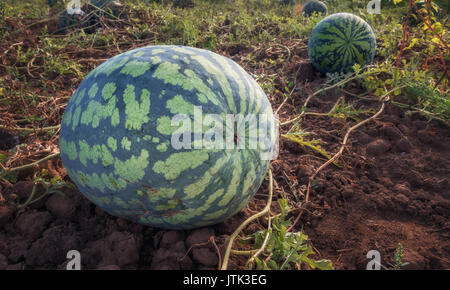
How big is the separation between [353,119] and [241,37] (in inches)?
114

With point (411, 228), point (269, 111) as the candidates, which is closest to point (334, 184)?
point (411, 228)

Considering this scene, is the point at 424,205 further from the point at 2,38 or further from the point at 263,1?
the point at 263,1

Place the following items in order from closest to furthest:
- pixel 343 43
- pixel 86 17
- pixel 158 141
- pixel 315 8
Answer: pixel 158 141, pixel 343 43, pixel 86 17, pixel 315 8

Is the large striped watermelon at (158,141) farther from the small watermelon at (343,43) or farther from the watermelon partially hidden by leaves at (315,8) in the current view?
the watermelon partially hidden by leaves at (315,8)

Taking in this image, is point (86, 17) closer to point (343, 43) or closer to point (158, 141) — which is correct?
point (343, 43)

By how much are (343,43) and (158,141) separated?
136 inches

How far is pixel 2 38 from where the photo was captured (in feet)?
17.0

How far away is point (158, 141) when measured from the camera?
5.51 feet

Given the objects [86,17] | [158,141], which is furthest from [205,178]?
[86,17]

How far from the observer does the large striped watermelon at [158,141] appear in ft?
5.55

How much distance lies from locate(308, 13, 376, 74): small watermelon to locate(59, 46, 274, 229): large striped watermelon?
9.28 ft

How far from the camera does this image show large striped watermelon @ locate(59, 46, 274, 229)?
169 centimetres

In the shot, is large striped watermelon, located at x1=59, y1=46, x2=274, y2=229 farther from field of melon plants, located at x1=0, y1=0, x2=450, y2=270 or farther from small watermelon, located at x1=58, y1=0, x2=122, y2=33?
small watermelon, located at x1=58, y1=0, x2=122, y2=33

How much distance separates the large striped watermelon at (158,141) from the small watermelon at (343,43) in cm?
283
